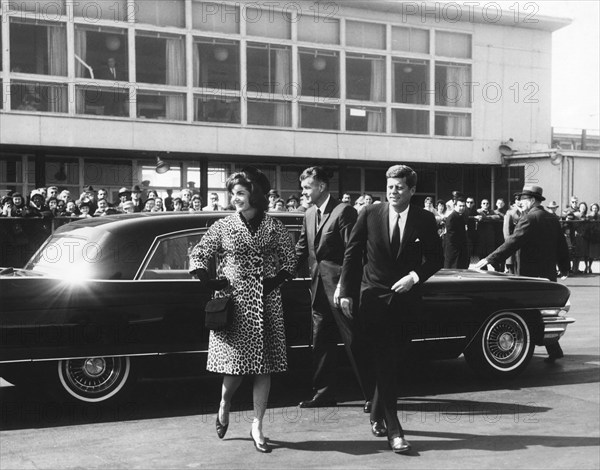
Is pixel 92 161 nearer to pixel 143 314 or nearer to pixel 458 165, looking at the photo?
pixel 458 165

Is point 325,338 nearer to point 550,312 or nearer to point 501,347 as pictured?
point 501,347

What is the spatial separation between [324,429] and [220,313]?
4.05 ft

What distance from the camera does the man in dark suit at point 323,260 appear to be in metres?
6.73

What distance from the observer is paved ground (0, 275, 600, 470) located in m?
5.33

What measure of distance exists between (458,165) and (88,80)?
50.4 ft

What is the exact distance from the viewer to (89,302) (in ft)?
21.1

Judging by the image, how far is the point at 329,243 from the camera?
6.73 m

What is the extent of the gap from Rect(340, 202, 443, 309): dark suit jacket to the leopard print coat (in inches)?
17.5

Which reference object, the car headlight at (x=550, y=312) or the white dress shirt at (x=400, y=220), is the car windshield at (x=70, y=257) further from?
the car headlight at (x=550, y=312)

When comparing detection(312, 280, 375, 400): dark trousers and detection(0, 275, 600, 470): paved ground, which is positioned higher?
detection(312, 280, 375, 400): dark trousers

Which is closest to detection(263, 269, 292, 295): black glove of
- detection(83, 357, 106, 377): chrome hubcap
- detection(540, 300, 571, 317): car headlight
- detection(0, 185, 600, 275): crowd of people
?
detection(83, 357, 106, 377): chrome hubcap

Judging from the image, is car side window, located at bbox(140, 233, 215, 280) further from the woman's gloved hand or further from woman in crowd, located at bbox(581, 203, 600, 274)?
woman in crowd, located at bbox(581, 203, 600, 274)

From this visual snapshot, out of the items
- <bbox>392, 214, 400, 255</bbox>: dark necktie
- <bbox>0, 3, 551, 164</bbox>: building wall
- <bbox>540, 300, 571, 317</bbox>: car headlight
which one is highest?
<bbox>0, 3, 551, 164</bbox>: building wall

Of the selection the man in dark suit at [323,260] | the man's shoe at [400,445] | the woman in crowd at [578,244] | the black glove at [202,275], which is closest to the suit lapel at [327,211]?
the man in dark suit at [323,260]
